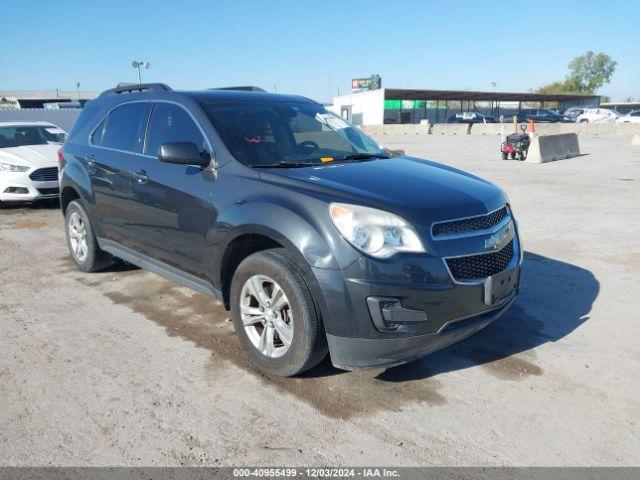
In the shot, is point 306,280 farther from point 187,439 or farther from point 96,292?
point 96,292

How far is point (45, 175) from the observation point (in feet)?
31.3

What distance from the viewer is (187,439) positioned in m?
2.79

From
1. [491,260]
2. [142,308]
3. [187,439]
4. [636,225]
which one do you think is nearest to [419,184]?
[491,260]

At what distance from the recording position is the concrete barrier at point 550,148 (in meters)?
16.8

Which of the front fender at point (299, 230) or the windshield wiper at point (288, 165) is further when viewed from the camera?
the windshield wiper at point (288, 165)

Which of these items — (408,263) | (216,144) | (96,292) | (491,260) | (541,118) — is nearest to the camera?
(408,263)

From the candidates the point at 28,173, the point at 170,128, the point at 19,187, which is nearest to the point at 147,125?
the point at 170,128

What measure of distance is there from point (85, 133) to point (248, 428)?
3.92m

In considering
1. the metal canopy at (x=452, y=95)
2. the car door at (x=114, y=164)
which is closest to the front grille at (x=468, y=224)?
the car door at (x=114, y=164)

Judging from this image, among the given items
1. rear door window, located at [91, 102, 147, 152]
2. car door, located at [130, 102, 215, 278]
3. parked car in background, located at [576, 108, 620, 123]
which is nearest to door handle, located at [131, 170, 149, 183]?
car door, located at [130, 102, 215, 278]

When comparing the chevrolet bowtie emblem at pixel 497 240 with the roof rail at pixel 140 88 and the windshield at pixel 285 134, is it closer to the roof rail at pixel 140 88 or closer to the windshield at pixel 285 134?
the windshield at pixel 285 134

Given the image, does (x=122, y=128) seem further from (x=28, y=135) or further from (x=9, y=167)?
(x=28, y=135)

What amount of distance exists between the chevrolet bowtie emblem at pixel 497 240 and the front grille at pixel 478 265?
0.04 meters

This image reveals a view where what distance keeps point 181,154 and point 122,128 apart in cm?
155
